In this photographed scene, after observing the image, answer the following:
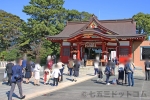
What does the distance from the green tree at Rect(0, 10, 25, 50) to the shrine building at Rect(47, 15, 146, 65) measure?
1178 centimetres

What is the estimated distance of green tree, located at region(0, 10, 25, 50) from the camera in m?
37.7

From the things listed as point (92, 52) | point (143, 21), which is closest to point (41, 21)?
point (92, 52)

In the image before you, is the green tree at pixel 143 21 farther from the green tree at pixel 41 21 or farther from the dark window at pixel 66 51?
the dark window at pixel 66 51

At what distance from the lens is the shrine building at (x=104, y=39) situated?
25.7 m

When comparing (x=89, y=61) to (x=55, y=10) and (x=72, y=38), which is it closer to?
(x=72, y=38)

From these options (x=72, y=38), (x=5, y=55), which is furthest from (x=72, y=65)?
(x=5, y=55)

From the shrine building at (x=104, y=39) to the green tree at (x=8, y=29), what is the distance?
1178 cm

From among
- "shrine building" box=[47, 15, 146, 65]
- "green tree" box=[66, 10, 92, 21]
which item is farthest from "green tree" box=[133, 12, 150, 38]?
"shrine building" box=[47, 15, 146, 65]

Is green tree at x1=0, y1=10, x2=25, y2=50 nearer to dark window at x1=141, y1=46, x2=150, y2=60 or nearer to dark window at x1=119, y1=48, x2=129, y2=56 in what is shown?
dark window at x1=119, y1=48, x2=129, y2=56

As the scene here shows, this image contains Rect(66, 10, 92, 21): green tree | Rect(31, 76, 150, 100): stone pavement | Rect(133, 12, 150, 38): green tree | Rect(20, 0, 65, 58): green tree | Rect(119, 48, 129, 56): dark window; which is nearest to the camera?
Rect(31, 76, 150, 100): stone pavement

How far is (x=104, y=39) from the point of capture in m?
25.6

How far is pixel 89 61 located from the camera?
27516 millimetres

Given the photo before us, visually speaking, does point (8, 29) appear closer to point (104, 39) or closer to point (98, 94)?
point (104, 39)

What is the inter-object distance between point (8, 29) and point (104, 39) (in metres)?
19.4
